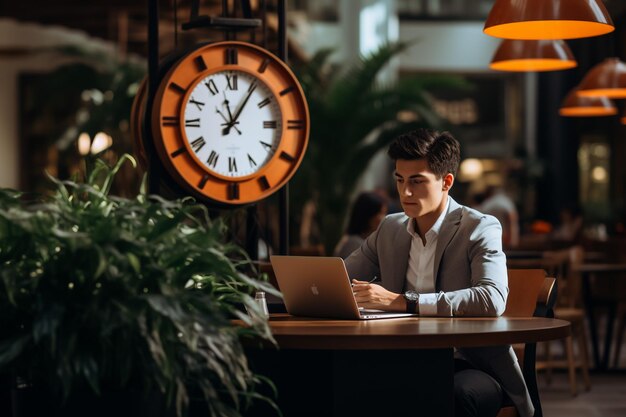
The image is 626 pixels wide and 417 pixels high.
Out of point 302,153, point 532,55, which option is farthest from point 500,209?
point 302,153

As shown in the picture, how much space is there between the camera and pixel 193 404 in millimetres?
3213

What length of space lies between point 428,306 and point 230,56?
5.51ft

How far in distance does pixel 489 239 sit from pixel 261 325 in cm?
125

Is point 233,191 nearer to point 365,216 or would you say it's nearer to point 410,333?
point 410,333

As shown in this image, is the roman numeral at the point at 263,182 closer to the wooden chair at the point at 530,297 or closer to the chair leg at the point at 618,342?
the wooden chair at the point at 530,297

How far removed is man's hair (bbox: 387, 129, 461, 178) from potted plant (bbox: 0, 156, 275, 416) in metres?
1.29

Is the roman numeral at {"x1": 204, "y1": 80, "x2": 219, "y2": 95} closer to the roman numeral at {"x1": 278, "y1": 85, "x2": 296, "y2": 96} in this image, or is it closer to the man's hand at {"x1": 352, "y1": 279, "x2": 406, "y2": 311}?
the roman numeral at {"x1": 278, "y1": 85, "x2": 296, "y2": 96}

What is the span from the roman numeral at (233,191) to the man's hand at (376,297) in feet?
3.96

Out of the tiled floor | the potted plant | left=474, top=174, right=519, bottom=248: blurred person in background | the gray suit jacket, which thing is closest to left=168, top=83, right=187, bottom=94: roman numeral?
the gray suit jacket

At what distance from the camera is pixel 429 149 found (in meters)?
3.83

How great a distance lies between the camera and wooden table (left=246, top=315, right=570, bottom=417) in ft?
9.63

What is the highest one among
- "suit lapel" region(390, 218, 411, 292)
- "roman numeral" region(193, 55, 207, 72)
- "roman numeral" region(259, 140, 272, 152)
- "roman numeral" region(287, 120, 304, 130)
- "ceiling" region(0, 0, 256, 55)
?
"ceiling" region(0, 0, 256, 55)

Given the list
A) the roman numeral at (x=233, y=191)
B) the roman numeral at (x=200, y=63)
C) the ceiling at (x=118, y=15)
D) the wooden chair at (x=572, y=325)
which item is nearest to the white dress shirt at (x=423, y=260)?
the roman numeral at (x=233, y=191)

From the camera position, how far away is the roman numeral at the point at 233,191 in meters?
4.75
